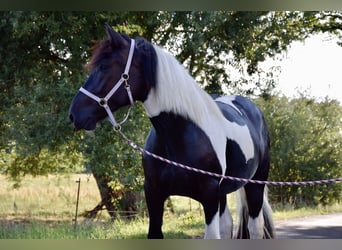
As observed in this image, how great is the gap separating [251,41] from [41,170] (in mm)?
1985

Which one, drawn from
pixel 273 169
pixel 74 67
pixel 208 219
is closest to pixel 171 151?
pixel 208 219

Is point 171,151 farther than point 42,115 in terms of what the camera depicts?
No

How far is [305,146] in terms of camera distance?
12.4ft

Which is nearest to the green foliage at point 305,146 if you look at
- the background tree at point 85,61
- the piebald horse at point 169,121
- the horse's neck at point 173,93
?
the background tree at point 85,61

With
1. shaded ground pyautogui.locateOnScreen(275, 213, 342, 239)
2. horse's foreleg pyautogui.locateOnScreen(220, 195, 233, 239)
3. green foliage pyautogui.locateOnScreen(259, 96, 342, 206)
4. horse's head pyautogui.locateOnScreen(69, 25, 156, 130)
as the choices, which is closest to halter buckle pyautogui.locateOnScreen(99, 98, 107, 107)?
horse's head pyautogui.locateOnScreen(69, 25, 156, 130)

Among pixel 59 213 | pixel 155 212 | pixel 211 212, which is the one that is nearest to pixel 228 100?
pixel 211 212

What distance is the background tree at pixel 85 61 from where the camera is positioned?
3.72 meters

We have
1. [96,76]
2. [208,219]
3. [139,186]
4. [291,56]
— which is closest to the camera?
[96,76]

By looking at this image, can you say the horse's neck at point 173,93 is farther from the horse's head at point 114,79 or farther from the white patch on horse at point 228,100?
the white patch on horse at point 228,100

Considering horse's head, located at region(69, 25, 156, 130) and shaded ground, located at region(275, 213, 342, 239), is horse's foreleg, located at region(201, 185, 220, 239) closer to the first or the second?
shaded ground, located at region(275, 213, 342, 239)

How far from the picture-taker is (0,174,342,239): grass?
357 centimetres

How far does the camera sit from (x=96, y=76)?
2.94 meters

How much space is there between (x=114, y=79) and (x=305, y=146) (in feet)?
5.67
